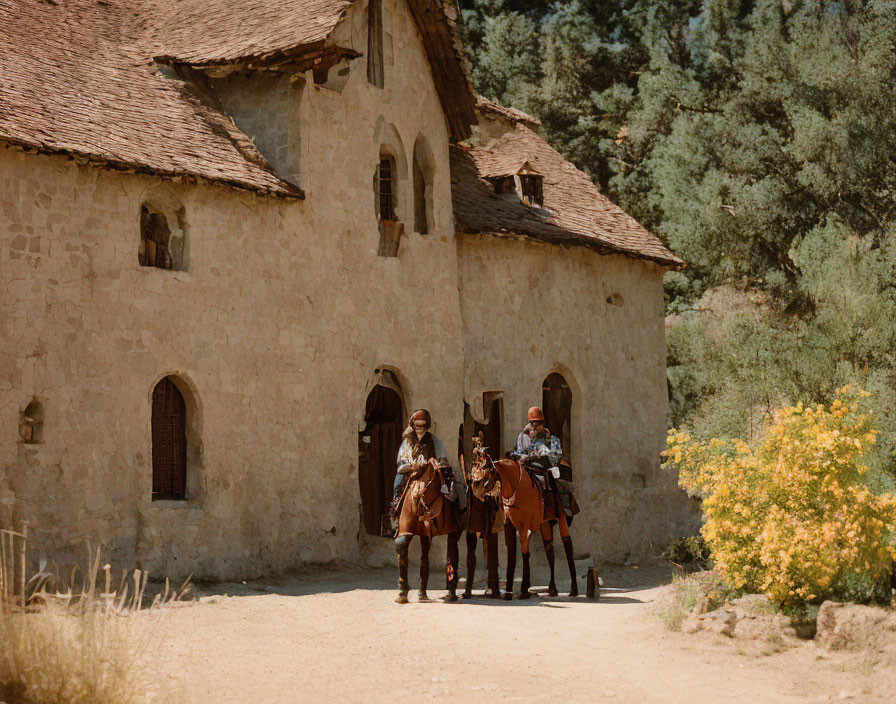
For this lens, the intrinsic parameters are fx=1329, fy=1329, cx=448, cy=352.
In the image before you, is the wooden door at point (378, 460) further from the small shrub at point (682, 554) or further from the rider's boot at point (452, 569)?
the rider's boot at point (452, 569)

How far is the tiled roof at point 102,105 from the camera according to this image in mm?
17172

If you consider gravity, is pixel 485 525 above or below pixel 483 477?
below

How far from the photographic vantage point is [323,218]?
2073cm

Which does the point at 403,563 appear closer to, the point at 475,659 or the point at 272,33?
the point at 475,659

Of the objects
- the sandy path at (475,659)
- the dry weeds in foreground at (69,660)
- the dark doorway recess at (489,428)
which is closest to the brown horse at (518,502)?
the sandy path at (475,659)

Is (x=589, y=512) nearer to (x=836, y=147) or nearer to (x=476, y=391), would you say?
→ (x=476, y=391)

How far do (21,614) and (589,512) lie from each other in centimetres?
1569

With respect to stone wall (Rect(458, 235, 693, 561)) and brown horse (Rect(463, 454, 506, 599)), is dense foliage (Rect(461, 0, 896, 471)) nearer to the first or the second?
stone wall (Rect(458, 235, 693, 561))

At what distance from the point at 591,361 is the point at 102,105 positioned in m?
10.8

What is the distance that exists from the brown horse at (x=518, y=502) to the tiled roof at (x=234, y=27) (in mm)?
7253

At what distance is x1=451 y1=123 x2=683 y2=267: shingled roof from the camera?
23969 millimetres

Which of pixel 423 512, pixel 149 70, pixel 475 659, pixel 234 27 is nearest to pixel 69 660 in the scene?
pixel 475 659

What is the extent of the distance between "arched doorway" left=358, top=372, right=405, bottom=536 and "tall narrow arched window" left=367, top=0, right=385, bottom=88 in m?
5.18

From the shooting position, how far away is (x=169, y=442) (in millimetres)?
18656
